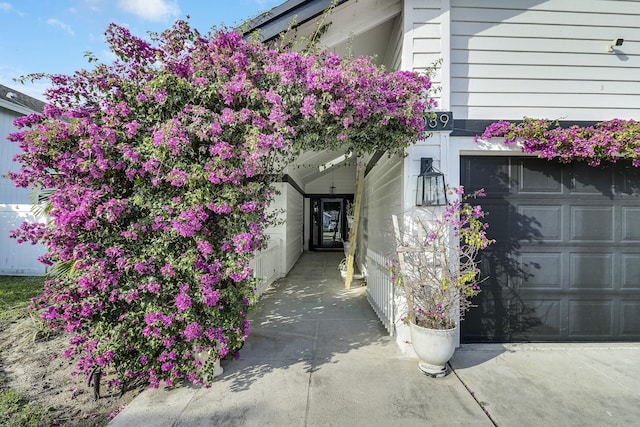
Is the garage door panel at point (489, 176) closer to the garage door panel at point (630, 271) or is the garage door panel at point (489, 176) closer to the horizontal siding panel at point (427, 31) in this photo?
the horizontal siding panel at point (427, 31)

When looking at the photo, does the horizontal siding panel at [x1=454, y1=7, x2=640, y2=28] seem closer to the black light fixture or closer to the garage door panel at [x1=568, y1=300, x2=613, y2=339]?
the black light fixture

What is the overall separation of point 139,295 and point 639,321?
5518mm

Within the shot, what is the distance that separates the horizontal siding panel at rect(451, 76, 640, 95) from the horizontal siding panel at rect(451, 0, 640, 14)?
83 centimetres

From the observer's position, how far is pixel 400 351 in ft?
10.4

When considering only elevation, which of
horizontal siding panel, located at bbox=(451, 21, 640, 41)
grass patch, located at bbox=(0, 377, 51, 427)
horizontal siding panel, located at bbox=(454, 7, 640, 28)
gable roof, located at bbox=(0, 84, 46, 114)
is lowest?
grass patch, located at bbox=(0, 377, 51, 427)

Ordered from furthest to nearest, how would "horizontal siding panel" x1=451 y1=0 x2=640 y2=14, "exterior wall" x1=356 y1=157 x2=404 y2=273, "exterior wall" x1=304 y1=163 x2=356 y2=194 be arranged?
"exterior wall" x1=304 y1=163 x2=356 y2=194, "exterior wall" x1=356 y1=157 x2=404 y2=273, "horizontal siding panel" x1=451 y1=0 x2=640 y2=14

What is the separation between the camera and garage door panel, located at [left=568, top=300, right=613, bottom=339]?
3479mm

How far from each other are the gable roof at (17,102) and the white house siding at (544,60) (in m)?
11.8

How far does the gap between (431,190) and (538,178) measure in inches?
62.6

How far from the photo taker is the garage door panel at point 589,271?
3.49 metres

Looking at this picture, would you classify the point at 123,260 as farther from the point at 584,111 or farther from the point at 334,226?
the point at 334,226

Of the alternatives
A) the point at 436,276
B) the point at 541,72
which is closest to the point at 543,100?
the point at 541,72

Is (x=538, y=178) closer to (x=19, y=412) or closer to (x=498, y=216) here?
(x=498, y=216)

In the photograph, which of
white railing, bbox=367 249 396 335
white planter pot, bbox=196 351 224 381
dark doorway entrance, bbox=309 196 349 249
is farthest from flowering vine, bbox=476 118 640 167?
dark doorway entrance, bbox=309 196 349 249
